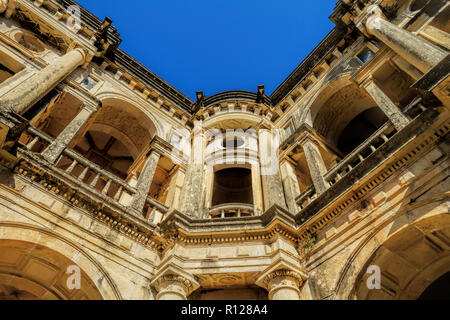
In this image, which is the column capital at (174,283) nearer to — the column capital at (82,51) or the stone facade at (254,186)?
the stone facade at (254,186)

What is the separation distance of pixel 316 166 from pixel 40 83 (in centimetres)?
794

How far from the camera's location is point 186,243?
749 cm

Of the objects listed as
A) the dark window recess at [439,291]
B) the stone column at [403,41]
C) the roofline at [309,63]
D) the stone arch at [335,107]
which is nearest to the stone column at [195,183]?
the stone arch at [335,107]

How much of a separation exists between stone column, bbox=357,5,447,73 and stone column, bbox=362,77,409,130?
112 cm

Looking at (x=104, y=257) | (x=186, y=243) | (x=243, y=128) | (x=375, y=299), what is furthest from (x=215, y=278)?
(x=243, y=128)

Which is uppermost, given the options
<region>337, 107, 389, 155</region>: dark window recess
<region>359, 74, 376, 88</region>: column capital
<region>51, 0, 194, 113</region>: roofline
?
<region>51, 0, 194, 113</region>: roofline

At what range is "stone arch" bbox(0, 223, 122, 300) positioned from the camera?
19.6 feet

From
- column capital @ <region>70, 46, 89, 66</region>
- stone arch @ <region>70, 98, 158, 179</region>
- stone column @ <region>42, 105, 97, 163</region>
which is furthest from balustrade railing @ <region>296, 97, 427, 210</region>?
column capital @ <region>70, 46, 89, 66</region>

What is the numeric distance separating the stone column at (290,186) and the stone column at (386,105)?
3.27 m

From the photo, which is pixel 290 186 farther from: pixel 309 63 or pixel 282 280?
pixel 309 63

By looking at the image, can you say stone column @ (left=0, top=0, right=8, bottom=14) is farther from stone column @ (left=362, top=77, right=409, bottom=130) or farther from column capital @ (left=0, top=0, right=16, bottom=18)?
stone column @ (left=362, top=77, right=409, bottom=130)

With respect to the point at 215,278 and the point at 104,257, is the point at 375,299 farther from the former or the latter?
the point at 104,257

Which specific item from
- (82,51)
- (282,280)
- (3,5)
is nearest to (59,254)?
(282,280)

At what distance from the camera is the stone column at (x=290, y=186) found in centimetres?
898
